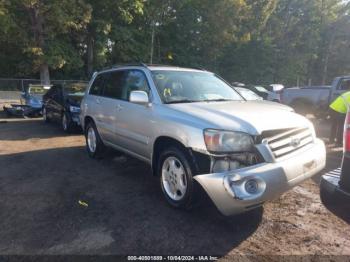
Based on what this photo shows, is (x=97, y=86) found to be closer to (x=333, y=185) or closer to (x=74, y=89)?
(x=74, y=89)

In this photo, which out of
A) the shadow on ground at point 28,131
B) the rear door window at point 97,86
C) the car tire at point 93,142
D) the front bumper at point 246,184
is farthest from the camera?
the shadow on ground at point 28,131

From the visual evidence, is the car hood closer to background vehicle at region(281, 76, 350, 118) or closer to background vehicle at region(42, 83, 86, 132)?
background vehicle at region(42, 83, 86, 132)

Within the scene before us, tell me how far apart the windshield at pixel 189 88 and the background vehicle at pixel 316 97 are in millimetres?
7426

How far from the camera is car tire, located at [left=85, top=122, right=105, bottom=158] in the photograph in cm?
631

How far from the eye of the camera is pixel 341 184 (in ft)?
8.89

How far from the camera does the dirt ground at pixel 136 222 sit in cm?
314

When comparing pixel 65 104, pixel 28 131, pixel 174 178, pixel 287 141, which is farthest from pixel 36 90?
pixel 287 141

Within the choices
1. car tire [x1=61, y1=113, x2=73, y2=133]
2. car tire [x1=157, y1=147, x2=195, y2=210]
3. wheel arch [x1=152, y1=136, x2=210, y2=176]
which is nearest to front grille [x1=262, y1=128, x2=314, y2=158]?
wheel arch [x1=152, y1=136, x2=210, y2=176]

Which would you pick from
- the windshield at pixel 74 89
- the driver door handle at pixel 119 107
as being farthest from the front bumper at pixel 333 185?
the windshield at pixel 74 89

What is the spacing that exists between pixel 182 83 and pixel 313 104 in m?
8.96

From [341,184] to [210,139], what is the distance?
1315 millimetres

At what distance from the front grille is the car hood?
73 mm

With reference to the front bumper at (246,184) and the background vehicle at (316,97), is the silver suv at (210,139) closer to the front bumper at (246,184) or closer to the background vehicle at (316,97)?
the front bumper at (246,184)

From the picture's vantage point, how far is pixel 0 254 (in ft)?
9.86
